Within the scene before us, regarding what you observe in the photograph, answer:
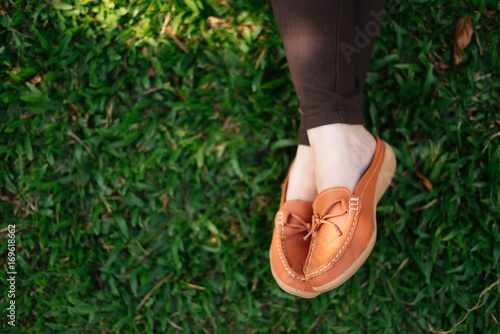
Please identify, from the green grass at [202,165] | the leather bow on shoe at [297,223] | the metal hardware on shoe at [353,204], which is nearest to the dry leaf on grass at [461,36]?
the green grass at [202,165]

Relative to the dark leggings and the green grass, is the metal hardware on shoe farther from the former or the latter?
the green grass

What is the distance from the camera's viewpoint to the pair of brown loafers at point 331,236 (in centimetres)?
114

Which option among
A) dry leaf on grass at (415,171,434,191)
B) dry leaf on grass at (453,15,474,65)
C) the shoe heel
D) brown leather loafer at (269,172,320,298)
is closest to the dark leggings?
the shoe heel

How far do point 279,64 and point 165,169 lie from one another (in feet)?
2.61

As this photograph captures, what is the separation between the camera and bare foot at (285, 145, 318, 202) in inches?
57.1

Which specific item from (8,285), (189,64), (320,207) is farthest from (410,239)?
(8,285)

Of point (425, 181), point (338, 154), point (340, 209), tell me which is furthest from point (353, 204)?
point (425, 181)

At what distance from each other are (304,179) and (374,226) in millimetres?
362

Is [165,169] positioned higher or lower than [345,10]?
lower

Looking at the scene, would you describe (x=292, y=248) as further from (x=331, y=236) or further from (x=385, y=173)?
(x=385, y=173)

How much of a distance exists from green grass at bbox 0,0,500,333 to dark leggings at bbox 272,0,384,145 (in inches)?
19.4

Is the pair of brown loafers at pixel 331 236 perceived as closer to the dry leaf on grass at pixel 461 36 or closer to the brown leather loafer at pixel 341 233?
the brown leather loafer at pixel 341 233

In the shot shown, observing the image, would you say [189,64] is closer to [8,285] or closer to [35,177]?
[35,177]

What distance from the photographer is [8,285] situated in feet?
5.80
